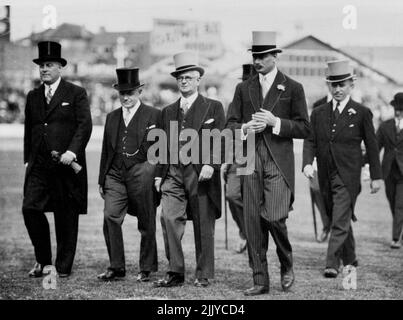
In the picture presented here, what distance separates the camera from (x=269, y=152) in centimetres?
696

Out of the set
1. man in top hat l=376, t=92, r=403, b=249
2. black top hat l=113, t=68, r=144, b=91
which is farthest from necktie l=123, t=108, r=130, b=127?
man in top hat l=376, t=92, r=403, b=249

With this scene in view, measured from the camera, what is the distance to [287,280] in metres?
7.03

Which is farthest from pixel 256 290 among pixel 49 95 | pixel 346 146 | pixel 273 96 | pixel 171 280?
pixel 49 95

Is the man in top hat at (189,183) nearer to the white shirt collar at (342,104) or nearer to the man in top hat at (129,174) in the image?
the man in top hat at (129,174)

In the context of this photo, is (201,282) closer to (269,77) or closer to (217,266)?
(217,266)

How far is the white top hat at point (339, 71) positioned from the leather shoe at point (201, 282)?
7.18 ft

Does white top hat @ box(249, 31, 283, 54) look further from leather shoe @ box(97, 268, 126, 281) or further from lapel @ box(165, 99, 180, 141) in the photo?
leather shoe @ box(97, 268, 126, 281)

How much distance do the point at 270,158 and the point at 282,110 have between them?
40 centimetres

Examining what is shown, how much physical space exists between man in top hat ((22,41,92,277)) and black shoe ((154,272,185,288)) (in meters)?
0.93

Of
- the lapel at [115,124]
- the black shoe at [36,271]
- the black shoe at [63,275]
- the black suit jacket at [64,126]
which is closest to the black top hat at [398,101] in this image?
the lapel at [115,124]

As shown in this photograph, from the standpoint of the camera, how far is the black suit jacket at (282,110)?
22.8ft

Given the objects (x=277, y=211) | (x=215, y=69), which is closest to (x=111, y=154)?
(x=277, y=211)
